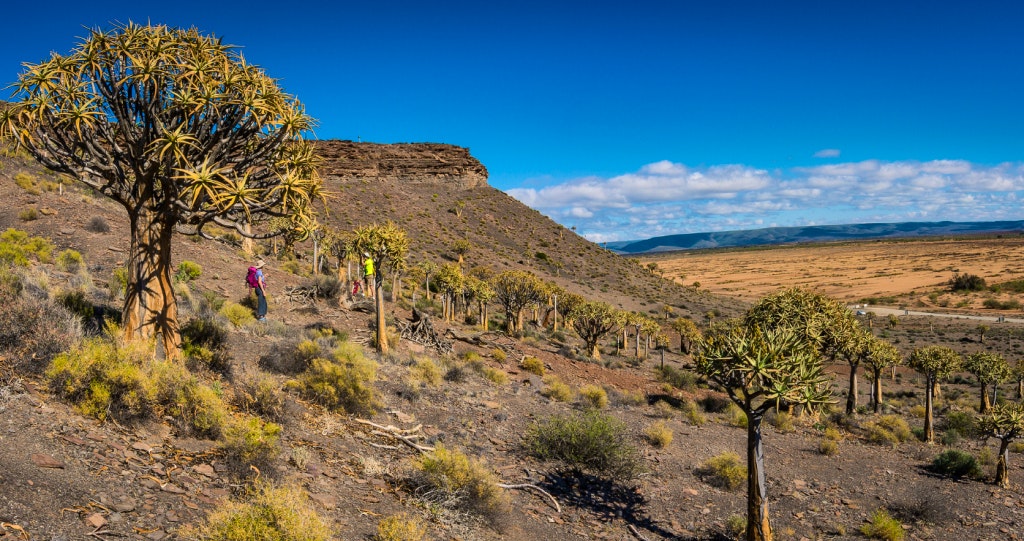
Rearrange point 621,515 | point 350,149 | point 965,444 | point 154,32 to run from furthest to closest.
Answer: point 350,149
point 965,444
point 621,515
point 154,32

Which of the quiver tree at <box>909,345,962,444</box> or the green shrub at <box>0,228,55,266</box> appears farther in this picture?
the quiver tree at <box>909,345,962,444</box>

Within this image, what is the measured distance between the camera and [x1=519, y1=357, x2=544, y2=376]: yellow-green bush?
19.3 metres

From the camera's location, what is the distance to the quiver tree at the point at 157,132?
7746mm

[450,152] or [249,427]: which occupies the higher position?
[450,152]

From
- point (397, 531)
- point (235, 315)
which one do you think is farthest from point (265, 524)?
point (235, 315)

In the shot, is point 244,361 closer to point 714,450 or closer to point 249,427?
point 249,427

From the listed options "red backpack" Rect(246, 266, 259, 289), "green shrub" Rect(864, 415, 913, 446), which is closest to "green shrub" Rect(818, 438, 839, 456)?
"green shrub" Rect(864, 415, 913, 446)

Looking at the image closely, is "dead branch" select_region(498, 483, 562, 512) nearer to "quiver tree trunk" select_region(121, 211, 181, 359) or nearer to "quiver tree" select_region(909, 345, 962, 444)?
"quiver tree trunk" select_region(121, 211, 181, 359)

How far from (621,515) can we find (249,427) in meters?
6.49

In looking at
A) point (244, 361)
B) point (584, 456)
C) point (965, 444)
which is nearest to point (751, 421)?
point (584, 456)

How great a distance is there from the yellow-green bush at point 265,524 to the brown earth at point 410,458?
1.63ft

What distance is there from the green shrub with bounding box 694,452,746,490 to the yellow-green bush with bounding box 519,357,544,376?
302 inches

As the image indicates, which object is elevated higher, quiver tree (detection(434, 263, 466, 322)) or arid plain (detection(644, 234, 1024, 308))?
quiver tree (detection(434, 263, 466, 322))

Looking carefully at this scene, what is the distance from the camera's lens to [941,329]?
170ft
